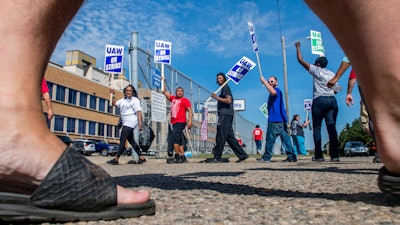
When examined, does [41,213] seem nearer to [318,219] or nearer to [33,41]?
[33,41]

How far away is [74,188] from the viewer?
113cm

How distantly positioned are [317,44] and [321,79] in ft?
13.3

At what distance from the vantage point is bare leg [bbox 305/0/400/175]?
123cm

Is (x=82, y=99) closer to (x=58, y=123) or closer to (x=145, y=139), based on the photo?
(x=58, y=123)

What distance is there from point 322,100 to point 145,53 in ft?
18.9

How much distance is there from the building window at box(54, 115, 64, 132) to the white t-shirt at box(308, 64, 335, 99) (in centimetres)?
3512

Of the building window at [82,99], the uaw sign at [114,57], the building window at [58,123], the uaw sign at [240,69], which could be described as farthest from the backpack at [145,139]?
the building window at [82,99]

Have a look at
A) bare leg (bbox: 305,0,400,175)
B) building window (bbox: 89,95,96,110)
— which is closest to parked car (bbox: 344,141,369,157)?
building window (bbox: 89,95,96,110)

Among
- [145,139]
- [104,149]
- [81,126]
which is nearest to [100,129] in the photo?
[81,126]

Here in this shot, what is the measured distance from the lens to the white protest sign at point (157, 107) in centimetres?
1039

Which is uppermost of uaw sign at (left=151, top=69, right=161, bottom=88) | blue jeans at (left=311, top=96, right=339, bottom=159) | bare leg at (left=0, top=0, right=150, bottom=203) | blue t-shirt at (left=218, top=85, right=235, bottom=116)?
uaw sign at (left=151, top=69, right=161, bottom=88)

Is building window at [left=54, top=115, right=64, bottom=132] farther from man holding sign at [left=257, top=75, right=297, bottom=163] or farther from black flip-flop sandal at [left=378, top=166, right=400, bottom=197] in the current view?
black flip-flop sandal at [left=378, top=166, right=400, bottom=197]

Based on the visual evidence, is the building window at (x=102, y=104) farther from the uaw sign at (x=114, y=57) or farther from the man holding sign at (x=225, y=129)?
the man holding sign at (x=225, y=129)

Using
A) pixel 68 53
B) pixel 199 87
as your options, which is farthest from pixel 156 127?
pixel 68 53
